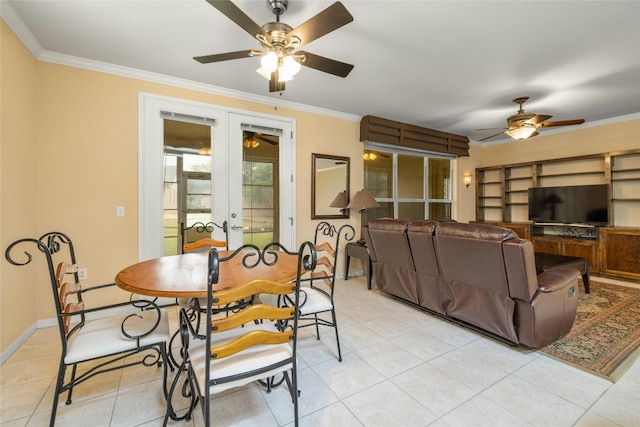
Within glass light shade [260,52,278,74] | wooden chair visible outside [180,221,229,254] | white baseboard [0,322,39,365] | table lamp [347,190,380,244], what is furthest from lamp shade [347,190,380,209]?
white baseboard [0,322,39,365]

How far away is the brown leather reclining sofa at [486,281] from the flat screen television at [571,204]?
10.8 feet

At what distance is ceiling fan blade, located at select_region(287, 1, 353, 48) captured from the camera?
1.53 m

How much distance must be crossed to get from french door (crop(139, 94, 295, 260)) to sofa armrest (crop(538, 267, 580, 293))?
2.79 m

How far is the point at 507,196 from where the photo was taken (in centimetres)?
590

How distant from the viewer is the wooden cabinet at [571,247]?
4367 mm

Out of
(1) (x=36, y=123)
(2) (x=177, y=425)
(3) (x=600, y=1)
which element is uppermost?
(3) (x=600, y=1)

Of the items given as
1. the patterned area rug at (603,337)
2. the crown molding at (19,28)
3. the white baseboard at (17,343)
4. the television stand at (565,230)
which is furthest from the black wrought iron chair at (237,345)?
the television stand at (565,230)

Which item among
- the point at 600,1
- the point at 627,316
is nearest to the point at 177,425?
the point at 600,1

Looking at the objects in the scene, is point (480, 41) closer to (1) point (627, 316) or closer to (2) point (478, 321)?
(2) point (478, 321)

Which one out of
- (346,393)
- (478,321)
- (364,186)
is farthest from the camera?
(364,186)

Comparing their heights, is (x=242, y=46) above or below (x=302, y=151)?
above

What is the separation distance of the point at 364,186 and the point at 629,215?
431 centimetres

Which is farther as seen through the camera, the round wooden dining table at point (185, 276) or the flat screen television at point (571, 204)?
the flat screen television at point (571, 204)

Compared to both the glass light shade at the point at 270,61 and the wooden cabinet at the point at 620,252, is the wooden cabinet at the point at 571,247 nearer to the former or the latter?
the wooden cabinet at the point at 620,252
